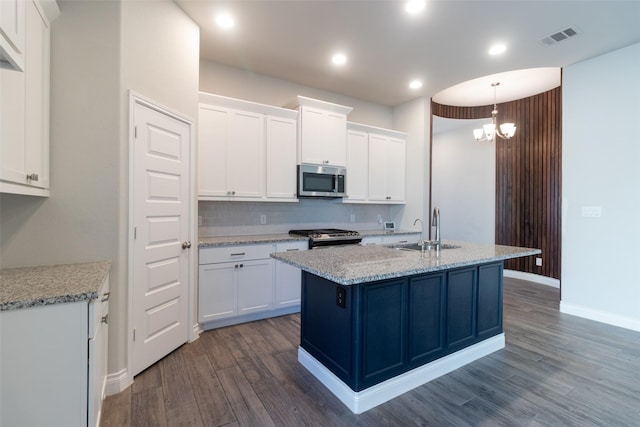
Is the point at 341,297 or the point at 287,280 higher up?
the point at 341,297

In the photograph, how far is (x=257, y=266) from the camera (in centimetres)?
332

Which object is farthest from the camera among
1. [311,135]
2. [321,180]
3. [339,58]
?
[321,180]

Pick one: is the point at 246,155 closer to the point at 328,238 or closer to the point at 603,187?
the point at 328,238

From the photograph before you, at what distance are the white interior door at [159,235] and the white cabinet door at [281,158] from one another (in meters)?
1.13

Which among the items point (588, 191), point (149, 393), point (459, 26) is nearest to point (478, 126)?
point (588, 191)

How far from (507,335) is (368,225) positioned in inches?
98.8

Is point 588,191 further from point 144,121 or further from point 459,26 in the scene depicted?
point 144,121

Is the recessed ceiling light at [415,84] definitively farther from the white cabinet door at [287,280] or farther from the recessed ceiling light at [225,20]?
the white cabinet door at [287,280]

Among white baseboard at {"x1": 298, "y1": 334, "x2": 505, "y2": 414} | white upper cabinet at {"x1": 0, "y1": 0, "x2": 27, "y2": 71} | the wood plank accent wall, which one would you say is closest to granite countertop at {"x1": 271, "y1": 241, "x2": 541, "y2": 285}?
white baseboard at {"x1": 298, "y1": 334, "x2": 505, "y2": 414}

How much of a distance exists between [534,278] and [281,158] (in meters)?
4.75

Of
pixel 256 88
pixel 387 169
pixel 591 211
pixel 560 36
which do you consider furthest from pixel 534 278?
pixel 256 88

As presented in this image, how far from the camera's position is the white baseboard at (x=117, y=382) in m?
2.05

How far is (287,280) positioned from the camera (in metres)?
3.54

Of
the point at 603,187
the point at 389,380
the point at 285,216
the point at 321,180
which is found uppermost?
the point at 321,180
